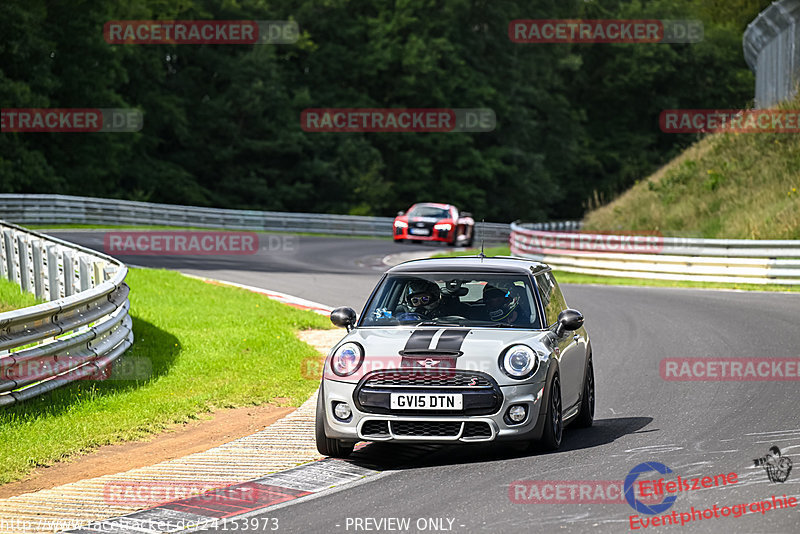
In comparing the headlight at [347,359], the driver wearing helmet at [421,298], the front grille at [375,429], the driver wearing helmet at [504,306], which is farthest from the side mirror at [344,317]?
the front grille at [375,429]

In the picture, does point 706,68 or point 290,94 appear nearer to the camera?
point 290,94

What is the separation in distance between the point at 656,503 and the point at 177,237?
1226 inches

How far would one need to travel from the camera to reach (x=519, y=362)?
8.30m

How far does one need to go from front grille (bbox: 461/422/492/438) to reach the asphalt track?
0.22 metres

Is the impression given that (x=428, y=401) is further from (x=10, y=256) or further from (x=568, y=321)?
(x=10, y=256)

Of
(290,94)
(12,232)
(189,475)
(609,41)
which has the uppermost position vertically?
(609,41)

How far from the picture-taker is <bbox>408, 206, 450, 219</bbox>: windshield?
38.6m

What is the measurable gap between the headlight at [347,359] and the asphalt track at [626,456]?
0.73 meters

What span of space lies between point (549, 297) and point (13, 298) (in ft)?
32.5

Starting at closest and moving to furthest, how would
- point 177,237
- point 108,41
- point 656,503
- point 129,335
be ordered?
point 656,503
point 129,335
point 177,237
point 108,41

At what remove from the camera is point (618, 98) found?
80562 millimetres

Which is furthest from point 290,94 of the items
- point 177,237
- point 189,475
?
point 189,475

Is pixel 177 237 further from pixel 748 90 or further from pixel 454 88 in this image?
pixel 748 90

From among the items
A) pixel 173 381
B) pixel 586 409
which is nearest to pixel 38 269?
pixel 173 381
